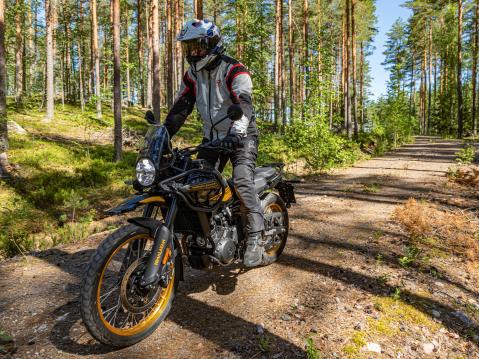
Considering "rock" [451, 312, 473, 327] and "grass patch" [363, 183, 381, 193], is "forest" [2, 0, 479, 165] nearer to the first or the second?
"grass patch" [363, 183, 381, 193]

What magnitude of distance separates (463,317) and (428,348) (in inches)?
33.3

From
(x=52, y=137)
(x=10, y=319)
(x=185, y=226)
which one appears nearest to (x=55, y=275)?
(x=10, y=319)

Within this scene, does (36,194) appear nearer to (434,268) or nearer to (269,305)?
(269,305)

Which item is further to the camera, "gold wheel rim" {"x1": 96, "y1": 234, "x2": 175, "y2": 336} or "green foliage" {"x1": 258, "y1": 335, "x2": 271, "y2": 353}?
"green foliage" {"x1": 258, "y1": 335, "x2": 271, "y2": 353}

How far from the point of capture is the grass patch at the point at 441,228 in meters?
5.38

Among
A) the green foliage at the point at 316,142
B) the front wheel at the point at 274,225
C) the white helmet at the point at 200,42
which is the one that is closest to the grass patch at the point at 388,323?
the front wheel at the point at 274,225

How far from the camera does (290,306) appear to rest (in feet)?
12.1

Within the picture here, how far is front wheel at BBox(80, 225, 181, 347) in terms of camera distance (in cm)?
262

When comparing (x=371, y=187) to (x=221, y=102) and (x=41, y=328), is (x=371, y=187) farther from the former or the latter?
(x=41, y=328)

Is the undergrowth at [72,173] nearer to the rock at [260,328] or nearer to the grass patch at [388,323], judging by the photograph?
the rock at [260,328]

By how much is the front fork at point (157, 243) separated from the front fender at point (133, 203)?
0.39ft

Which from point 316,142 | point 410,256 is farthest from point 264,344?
point 316,142

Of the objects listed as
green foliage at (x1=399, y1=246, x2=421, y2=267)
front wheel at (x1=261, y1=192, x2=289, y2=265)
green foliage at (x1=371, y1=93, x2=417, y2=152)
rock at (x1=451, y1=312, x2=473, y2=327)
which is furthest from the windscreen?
green foliage at (x1=371, y1=93, x2=417, y2=152)

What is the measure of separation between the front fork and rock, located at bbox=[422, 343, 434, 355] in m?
2.47
